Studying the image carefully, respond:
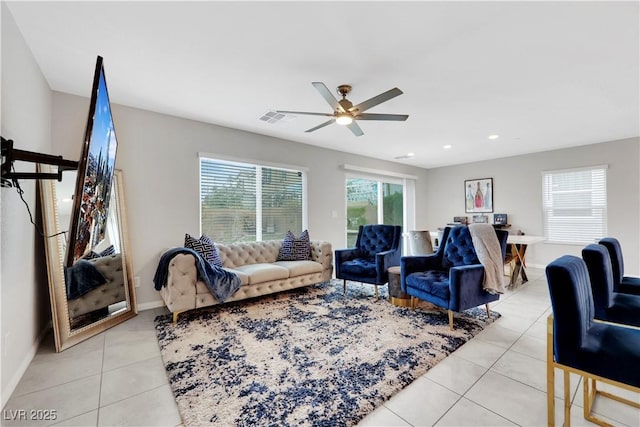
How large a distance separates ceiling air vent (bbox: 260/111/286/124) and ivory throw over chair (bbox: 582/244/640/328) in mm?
3262

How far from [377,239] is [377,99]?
2358 mm

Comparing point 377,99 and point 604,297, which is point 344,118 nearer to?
point 377,99

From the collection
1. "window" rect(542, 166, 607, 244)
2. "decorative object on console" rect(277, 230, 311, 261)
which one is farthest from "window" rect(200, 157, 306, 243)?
"window" rect(542, 166, 607, 244)

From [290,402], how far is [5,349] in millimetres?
1778

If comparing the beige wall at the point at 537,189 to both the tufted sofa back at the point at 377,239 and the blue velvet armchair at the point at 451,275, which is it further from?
the blue velvet armchair at the point at 451,275

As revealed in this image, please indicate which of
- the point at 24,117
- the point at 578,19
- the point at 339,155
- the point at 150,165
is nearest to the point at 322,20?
the point at 578,19

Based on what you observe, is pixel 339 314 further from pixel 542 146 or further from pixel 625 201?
pixel 625 201

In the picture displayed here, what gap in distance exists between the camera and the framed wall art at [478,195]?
6.43m

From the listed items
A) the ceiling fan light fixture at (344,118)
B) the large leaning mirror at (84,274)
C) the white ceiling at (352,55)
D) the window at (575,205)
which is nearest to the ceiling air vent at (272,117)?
the white ceiling at (352,55)

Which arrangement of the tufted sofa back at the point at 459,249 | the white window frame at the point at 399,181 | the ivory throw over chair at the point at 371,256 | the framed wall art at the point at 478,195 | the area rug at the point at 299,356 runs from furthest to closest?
the framed wall art at the point at 478,195
the white window frame at the point at 399,181
the ivory throw over chair at the point at 371,256
the tufted sofa back at the point at 459,249
the area rug at the point at 299,356

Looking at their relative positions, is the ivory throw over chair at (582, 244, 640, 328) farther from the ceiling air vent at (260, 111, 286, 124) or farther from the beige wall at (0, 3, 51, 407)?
the beige wall at (0, 3, 51, 407)

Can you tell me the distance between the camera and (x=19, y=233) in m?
2.00

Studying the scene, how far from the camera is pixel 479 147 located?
5.30 m

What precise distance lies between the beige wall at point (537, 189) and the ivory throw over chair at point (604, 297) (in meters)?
4.27
